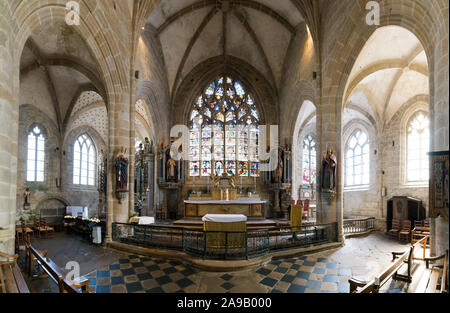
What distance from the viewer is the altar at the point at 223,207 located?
29.8 ft

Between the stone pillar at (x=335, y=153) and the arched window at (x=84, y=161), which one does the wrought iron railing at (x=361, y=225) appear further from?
the arched window at (x=84, y=161)

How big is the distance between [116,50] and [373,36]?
8437mm

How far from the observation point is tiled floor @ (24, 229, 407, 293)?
4.18 metres

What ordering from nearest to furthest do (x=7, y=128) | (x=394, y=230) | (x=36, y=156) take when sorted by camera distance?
(x=7, y=128) → (x=394, y=230) → (x=36, y=156)

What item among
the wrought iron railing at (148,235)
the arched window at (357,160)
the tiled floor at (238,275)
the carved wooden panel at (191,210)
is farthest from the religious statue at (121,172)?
the arched window at (357,160)

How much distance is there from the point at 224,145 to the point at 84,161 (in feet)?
30.3

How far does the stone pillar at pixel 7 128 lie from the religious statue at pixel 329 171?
7.90 m

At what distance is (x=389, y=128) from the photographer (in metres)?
11.2

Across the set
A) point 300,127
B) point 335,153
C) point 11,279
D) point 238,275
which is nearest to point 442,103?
point 335,153

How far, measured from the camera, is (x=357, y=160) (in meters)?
13.4

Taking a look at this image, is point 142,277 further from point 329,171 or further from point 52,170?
point 52,170

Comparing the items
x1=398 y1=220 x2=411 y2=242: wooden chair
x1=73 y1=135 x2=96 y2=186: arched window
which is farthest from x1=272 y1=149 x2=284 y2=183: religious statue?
x1=73 y1=135 x2=96 y2=186: arched window

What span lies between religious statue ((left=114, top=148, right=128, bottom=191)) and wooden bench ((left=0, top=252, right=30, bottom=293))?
137 inches
